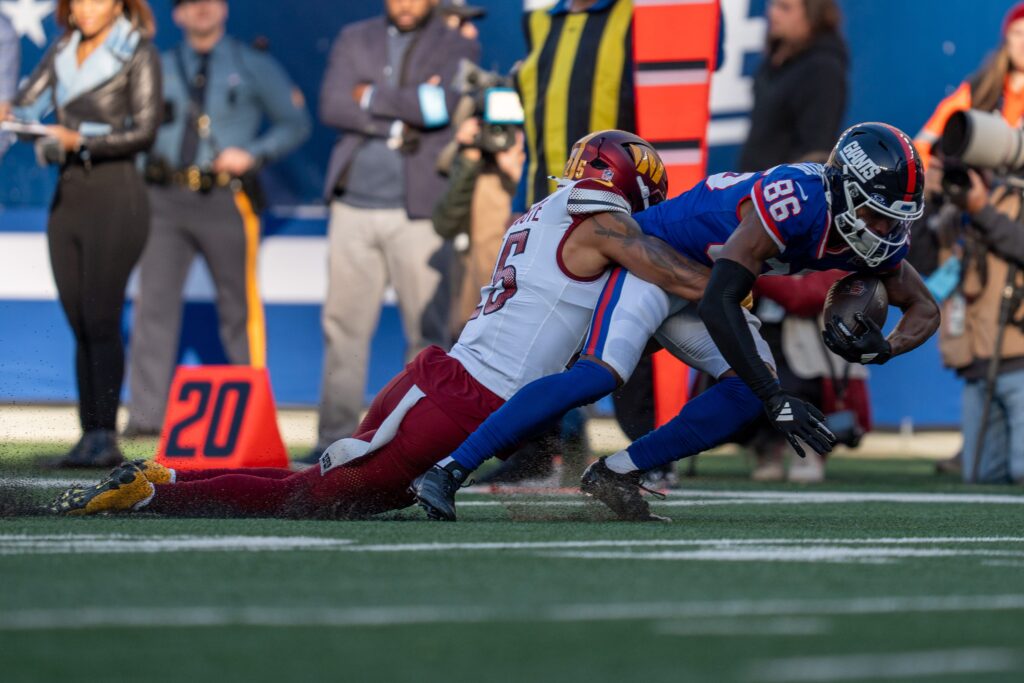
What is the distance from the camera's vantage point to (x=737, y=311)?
503 centimetres

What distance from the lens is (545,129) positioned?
7.52 meters

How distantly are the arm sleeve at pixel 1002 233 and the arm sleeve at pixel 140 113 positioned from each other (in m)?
3.56

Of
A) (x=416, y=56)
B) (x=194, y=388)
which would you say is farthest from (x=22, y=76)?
(x=194, y=388)

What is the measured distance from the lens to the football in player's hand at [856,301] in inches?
210

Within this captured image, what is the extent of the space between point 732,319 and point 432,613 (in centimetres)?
203

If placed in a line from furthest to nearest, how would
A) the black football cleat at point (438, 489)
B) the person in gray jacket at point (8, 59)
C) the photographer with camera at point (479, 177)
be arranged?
the person in gray jacket at point (8, 59)
the photographer with camera at point (479, 177)
the black football cleat at point (438, 489)

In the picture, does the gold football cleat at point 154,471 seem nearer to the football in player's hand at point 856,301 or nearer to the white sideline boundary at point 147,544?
the white sideline boundary at point 147,544

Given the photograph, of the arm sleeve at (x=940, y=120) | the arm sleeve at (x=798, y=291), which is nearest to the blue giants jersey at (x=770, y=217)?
the arm sleeve at (x=798, y=291)

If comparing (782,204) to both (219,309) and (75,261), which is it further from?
(219,309)

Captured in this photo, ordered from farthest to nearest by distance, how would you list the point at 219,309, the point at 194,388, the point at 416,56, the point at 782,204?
1. the point at 219,309
2. the point at 416,56
3. the point at 194,388
4. the point at 782,204

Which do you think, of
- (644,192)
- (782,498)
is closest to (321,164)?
Result: (782,498)

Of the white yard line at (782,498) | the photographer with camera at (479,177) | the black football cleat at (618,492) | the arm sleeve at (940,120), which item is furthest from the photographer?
the arm sleeve at (940,120)

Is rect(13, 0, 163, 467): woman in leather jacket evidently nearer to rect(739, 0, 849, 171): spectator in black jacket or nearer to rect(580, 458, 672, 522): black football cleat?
rect(739, 0, 849, 171): spectator in black jacket

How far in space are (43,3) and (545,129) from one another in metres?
4.99
